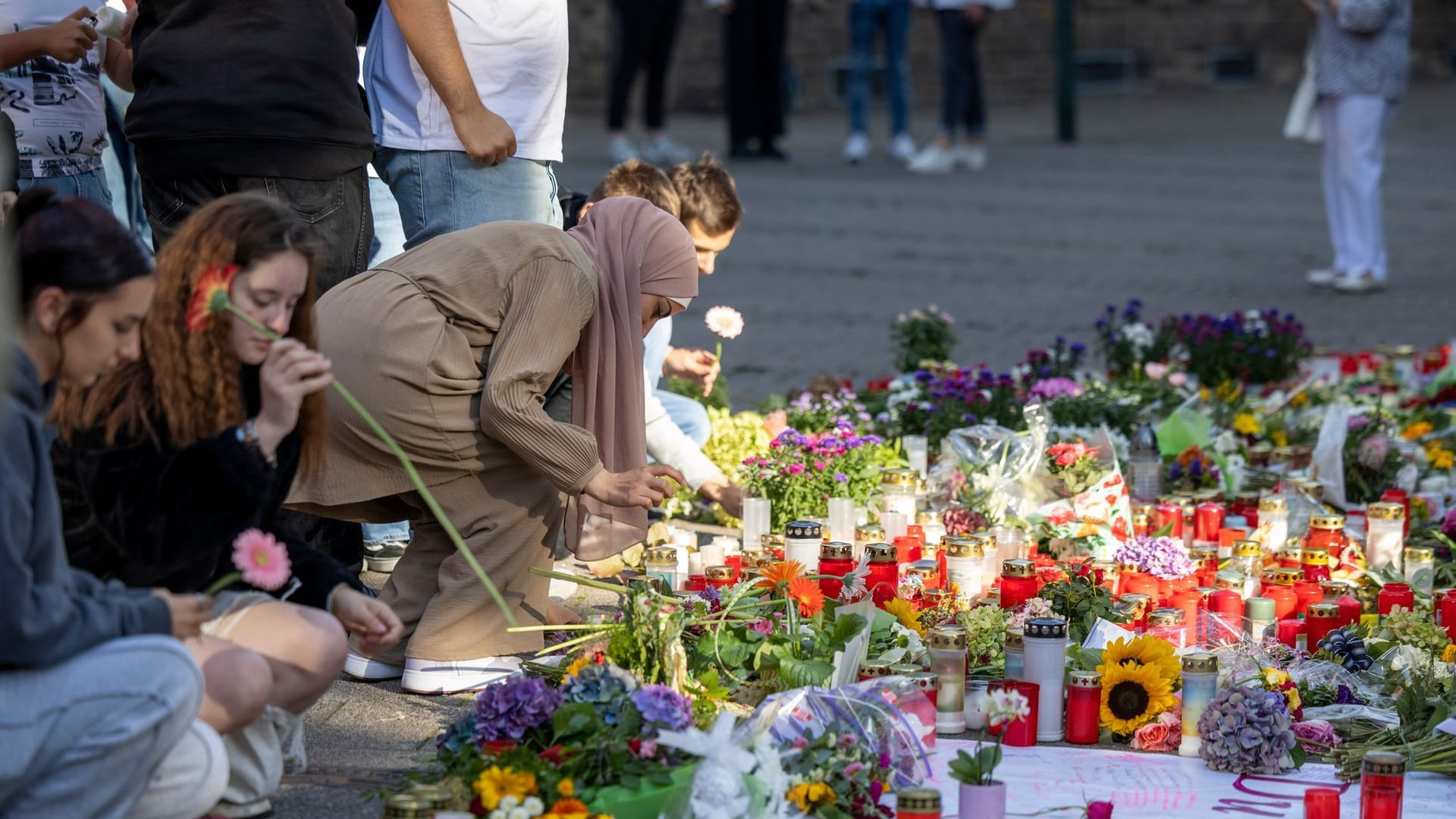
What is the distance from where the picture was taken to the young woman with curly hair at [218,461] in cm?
271

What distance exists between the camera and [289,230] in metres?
2.81

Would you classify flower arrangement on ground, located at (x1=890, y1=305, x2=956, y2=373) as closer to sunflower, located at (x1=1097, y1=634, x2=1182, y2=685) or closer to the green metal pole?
sunflower, located at (x1=1097, y1=634, x2=1182, y2=685)

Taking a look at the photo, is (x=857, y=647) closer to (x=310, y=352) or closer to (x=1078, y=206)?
(x=310, y=352)

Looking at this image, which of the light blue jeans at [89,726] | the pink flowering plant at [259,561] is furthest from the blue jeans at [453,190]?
the light blue jeans at [89,726]

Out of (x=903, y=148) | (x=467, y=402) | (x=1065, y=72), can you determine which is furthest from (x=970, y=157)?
(x=467, y=402)

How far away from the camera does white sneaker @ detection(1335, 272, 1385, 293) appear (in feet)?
28.1

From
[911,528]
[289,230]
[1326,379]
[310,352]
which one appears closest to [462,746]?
[310,352]

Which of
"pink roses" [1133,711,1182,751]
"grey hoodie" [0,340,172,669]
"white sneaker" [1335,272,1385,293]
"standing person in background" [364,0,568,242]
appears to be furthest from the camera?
"white sneaker" [1335,272,1385,293]

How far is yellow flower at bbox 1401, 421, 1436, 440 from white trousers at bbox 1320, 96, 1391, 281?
2.90m

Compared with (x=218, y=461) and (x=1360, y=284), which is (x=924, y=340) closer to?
(x=1360, y=284)

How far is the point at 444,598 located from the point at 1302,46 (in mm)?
15722

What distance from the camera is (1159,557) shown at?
4008mm

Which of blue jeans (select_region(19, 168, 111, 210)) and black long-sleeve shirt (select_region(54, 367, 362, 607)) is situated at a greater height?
blue jeans (select_region(19, 168, 111, 210))

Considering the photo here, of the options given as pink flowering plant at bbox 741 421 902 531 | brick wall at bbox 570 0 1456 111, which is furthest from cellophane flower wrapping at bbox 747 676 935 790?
brick wall at bbox 570 0 1456 111
